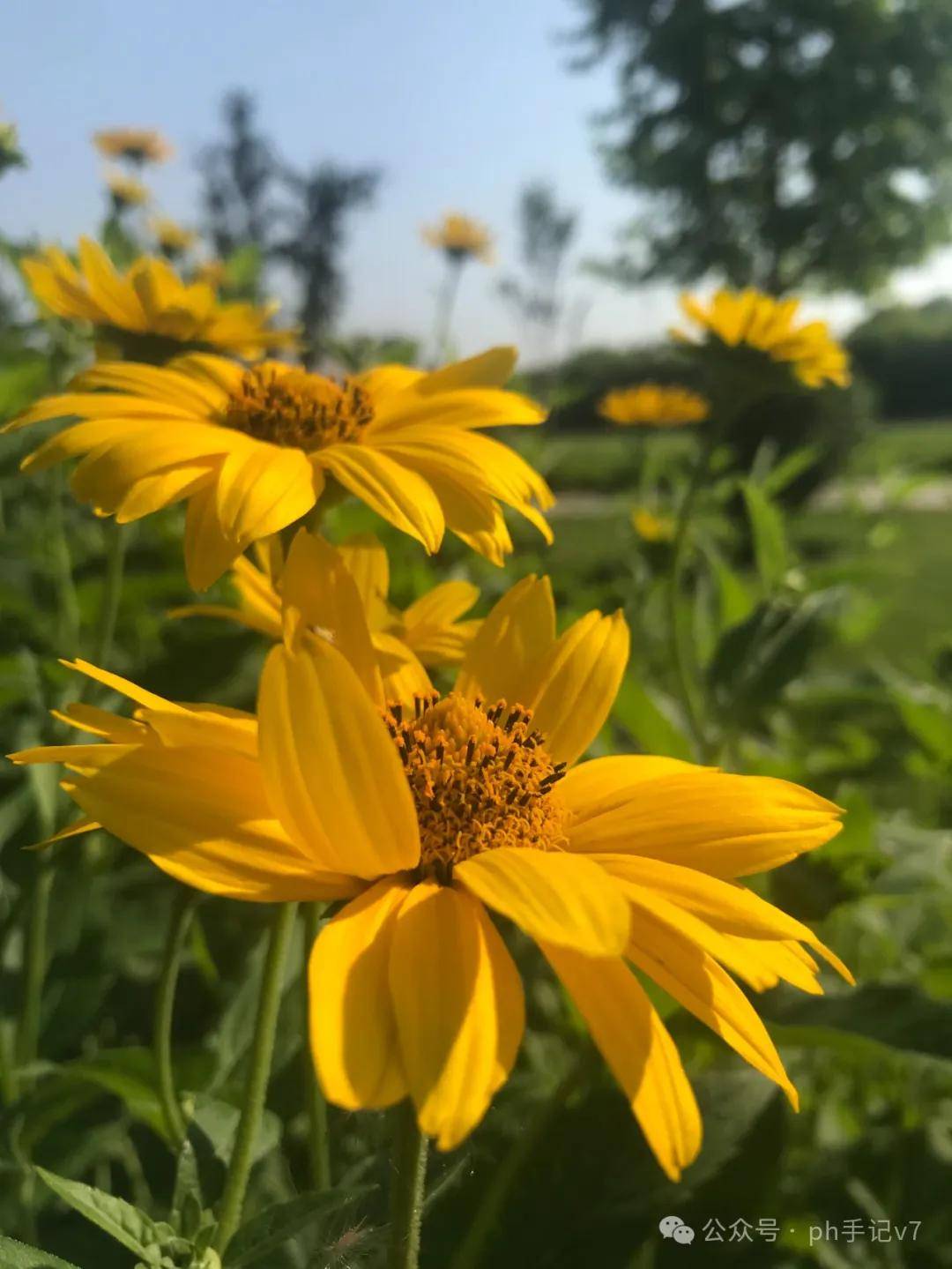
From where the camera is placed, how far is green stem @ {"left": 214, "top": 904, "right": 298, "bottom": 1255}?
17.6 inches

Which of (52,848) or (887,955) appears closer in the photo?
(52,848)

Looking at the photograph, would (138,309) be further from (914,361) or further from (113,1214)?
(914,361)

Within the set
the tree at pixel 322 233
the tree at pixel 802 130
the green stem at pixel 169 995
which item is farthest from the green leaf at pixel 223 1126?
the tree at pixel 802 130

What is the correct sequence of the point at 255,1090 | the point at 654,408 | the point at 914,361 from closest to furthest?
the point at 255,1090 < the point at 654,408 < the point at 914,361

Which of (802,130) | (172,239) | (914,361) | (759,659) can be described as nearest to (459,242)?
(172,239)

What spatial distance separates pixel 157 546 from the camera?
1.50 meters

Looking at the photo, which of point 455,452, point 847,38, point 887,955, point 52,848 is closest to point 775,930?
point 455,452

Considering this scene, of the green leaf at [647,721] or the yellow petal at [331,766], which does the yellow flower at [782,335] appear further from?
the yellow petal at [331,766]

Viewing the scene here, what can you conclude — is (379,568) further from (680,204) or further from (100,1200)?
(680,204)

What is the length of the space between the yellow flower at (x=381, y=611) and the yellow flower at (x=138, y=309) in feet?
1.11

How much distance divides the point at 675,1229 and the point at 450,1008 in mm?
458

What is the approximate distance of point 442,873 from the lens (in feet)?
1.49

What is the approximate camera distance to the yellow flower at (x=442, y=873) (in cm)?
35

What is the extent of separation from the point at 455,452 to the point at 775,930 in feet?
1.10
